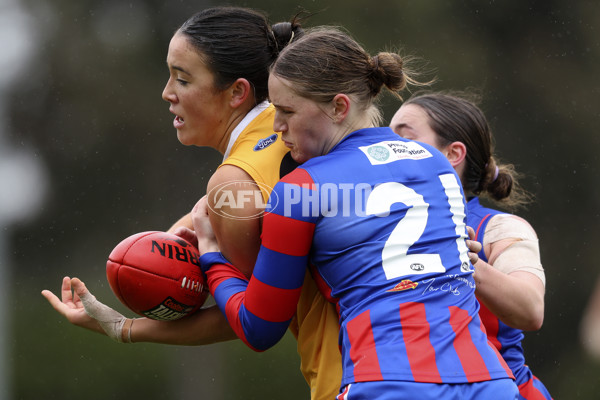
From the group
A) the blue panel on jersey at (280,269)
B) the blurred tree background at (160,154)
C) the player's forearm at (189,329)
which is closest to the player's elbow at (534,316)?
the blue panel on jersey at (280,269)

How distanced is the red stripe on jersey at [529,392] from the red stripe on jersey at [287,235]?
132cm

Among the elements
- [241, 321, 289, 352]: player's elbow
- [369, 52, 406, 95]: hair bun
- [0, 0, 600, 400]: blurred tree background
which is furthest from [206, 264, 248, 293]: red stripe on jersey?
[0, 0, 600, 400]: blurred tree background

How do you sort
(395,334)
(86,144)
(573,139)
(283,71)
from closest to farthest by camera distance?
(395,334) < (283,71) < (573,139) < (86,144)

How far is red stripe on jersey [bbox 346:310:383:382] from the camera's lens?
2.40 metres

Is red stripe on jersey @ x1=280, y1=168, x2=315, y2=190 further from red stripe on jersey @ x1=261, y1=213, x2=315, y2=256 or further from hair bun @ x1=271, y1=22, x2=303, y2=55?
hair bun @ x1=271, y1=22, x2=303, y2=55

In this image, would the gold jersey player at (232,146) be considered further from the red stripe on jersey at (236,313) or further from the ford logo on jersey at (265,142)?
the red stripe on jersey at (236,313)

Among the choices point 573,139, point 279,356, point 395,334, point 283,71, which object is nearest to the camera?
point 395,334

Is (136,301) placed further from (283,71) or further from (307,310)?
(283,71)

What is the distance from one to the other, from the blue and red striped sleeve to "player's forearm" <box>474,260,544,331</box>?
25.4 inches

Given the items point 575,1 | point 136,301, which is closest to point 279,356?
point 575,1

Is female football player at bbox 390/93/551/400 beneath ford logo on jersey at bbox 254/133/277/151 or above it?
beneath

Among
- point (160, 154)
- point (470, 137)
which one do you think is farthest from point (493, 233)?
point (160, 154)

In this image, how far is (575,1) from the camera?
1272 centimetres

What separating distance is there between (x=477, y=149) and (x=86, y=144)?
32.9 ft
